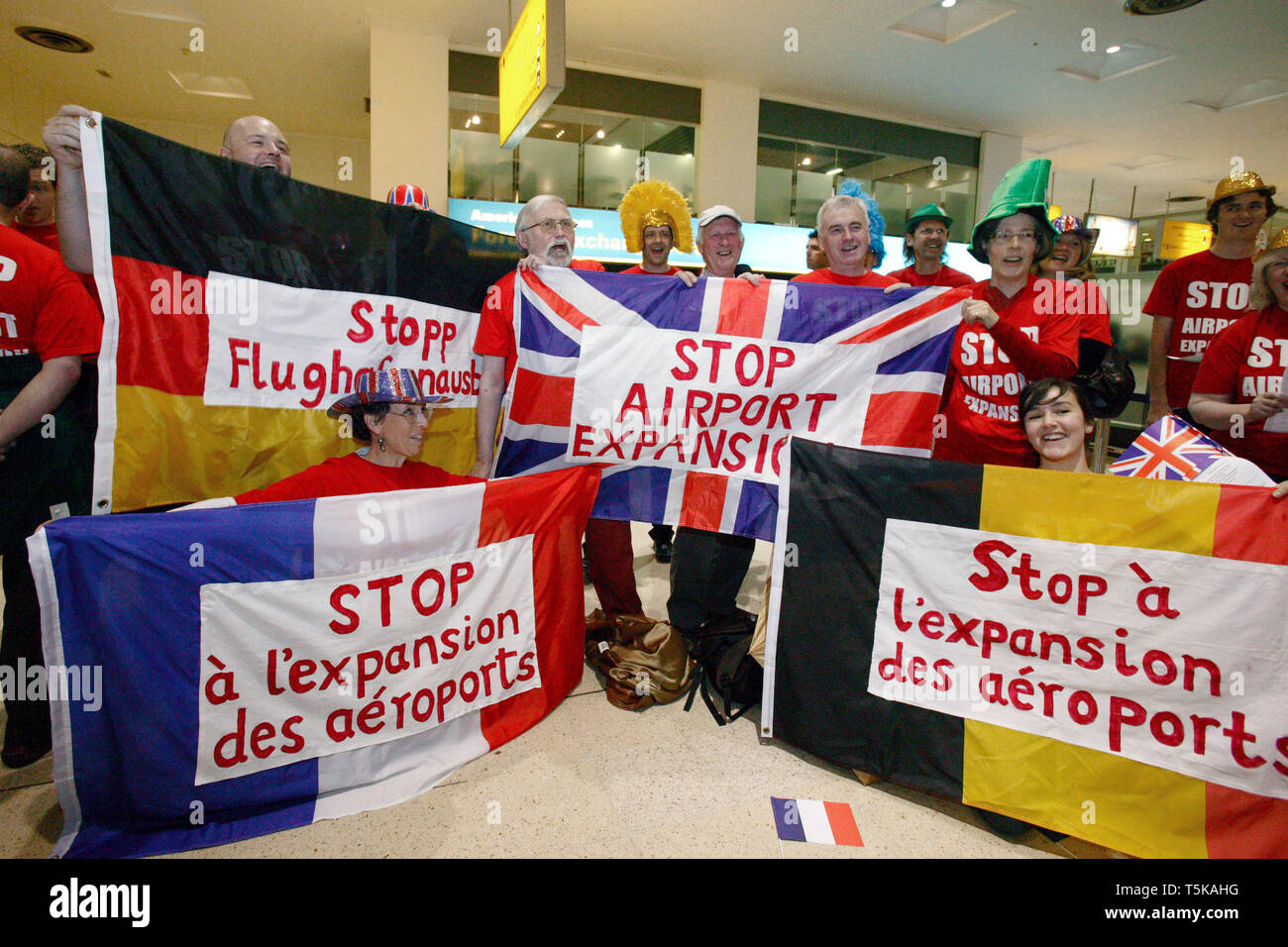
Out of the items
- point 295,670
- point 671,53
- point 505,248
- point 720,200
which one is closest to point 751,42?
point 671,53

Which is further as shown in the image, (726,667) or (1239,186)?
(1239,186)

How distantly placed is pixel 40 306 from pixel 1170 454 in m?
3.19

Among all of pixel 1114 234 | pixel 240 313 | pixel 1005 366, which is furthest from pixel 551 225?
pixel 1114 234

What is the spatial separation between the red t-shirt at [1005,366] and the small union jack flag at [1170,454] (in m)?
0.28

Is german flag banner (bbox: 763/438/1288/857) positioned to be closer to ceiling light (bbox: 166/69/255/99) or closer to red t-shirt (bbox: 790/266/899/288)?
red t-shirt (bbox: 790/266/899/288)

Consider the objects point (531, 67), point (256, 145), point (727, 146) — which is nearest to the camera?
point (256, 145)

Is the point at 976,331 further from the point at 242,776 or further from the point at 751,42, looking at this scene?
the point at 751,42

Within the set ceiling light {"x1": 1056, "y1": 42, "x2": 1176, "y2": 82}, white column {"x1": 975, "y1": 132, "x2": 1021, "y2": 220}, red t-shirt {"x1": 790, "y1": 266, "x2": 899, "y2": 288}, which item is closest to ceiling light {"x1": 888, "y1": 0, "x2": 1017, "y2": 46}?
ceiling light {"x1": 1056, "y1": 42, "x2": 1176, "y2": 82}

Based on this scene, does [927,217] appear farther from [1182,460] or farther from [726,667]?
[726,667]

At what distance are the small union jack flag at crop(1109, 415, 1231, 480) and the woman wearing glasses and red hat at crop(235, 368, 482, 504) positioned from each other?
203 centimetres

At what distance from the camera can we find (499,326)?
95.4 inches

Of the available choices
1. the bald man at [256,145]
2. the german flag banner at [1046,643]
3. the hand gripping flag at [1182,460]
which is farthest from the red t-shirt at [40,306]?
the hand gripping flag at [1182,460]

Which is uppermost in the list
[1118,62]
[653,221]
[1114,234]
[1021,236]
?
[1118,62]

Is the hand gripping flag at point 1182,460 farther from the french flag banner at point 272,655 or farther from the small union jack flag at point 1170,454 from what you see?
the french flag banner at point 272,655
